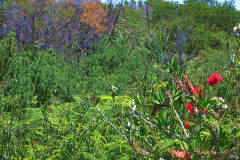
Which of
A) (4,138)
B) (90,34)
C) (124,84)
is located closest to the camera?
(4,138)

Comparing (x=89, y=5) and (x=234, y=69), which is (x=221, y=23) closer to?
(x=89, y=5)

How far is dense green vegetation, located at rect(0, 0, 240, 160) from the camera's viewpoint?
123 centimetres

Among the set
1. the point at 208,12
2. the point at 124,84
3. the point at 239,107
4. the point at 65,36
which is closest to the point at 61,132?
the point at 239,107

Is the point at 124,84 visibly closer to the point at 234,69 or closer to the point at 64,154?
the point at 64,154

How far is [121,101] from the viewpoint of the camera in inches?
102

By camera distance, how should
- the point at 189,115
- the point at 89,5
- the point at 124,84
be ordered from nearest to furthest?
the point at 189,115 < the point at 124,84 < the point at 89,5

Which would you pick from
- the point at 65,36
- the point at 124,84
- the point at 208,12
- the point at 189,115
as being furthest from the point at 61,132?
the point at 208,12

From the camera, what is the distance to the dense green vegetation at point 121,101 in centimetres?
123

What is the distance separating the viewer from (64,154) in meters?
1.75

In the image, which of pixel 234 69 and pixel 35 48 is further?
pixel 35 48

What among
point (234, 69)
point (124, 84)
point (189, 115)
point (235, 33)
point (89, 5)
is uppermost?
point (89, 5)

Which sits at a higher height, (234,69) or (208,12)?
(208,12)

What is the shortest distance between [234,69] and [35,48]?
554cm

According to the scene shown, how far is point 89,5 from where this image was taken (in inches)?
379
